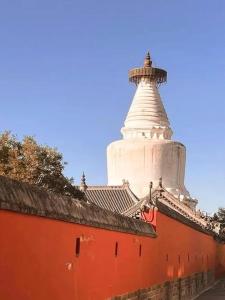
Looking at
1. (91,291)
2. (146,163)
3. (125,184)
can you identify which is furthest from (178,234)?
(146,163)

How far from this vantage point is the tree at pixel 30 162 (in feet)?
79.8

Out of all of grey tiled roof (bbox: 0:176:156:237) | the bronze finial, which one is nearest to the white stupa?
the bronze finial

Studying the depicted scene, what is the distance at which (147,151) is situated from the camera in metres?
47.4

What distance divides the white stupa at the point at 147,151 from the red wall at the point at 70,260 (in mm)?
29104

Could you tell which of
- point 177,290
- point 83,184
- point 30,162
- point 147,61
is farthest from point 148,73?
point 177,290

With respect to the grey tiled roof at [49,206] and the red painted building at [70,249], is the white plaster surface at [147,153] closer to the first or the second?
the red painted building at [70,249]

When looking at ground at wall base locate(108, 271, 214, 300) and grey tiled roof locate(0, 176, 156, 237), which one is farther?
ground at wall base locate(108, 271, 214, 300)

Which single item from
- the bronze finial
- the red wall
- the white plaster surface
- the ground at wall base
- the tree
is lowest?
the ground at wall base

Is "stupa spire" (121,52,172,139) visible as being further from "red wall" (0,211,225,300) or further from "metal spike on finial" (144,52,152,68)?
"red wall" (0,211,225,300)

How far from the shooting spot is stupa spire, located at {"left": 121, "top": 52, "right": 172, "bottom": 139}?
4866cm

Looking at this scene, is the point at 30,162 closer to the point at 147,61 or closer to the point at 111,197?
the point at 111,197

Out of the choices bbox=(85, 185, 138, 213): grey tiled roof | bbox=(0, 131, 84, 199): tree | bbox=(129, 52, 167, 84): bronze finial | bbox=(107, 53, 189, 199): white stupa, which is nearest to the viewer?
bbox=(0, 131, 84, 199): tree

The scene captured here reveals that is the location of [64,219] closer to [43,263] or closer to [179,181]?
[43,263]

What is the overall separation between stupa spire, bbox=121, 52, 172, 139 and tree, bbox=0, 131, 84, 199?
919 inches
